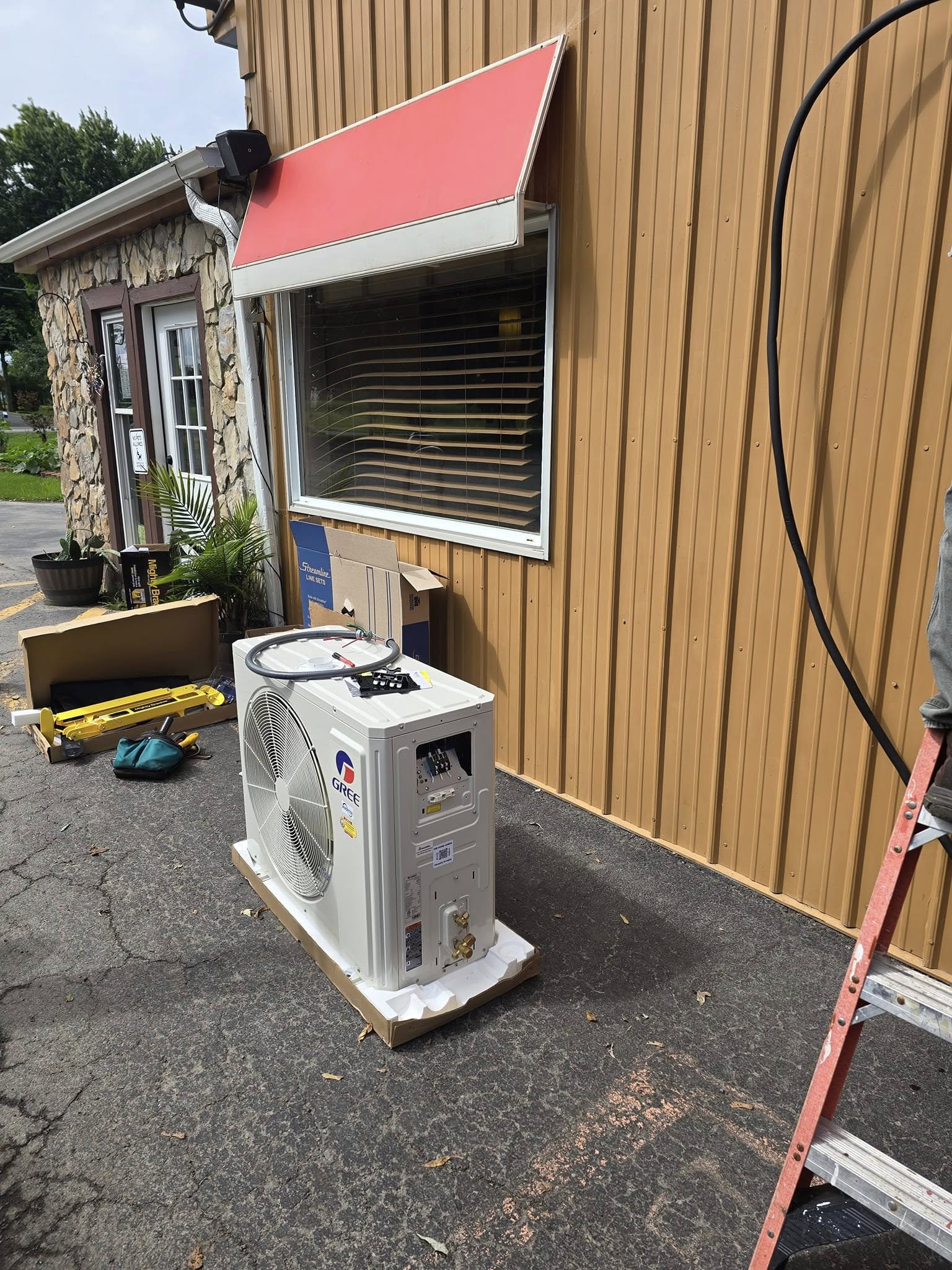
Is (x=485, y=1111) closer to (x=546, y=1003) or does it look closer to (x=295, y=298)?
(x=546, y=1003)

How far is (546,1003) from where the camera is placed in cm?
244

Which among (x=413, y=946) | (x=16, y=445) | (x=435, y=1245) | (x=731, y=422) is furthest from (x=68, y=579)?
(x=16, y=445)

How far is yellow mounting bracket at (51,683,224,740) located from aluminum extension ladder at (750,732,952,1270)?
370cm

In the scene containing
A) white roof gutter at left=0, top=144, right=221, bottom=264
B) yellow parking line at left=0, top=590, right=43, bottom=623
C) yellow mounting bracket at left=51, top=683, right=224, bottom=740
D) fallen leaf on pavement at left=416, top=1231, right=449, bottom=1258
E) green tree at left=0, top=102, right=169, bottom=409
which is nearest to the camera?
fallen leaf on pavement at left=416, top=1231, right=449, bottom=1258

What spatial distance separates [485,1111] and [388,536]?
3.09 m

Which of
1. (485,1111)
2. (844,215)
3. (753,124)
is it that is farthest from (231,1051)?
(753,124)

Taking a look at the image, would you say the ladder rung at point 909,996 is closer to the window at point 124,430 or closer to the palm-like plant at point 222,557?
the palm-like plant at point 222,557

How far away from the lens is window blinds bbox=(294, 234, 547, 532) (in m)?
3.66

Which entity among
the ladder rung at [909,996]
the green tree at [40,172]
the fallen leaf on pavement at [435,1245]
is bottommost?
the fallen leaf on pavement at [435,1245]

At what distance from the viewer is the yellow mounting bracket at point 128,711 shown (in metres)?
4.16

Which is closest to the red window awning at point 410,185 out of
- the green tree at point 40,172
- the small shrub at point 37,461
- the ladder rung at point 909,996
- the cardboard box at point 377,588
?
the cardboard box at point 377,588

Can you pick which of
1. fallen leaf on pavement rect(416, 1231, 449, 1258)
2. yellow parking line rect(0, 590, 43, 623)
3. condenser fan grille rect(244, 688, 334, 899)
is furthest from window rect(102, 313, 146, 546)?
fallen leaf on pavement rect(416, 1231, 449, 1258)

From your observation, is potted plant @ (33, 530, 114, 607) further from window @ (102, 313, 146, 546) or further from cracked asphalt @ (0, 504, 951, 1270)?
cracked asphalt @ (0, 504, 951, 1270)

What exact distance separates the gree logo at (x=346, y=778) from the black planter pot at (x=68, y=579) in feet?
18.0
